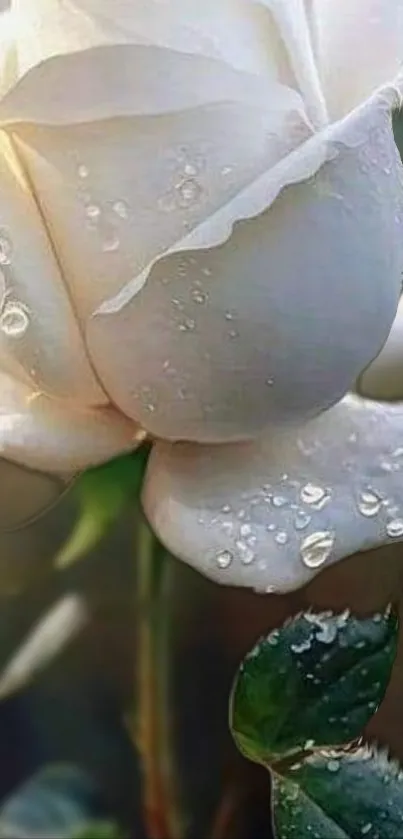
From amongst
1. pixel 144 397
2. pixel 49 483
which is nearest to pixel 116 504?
pixel 49 483

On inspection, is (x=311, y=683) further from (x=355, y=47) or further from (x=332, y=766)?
(x=355, y=47)

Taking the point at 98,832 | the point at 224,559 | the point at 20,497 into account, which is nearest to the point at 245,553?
the point at 224,559

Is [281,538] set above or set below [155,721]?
above

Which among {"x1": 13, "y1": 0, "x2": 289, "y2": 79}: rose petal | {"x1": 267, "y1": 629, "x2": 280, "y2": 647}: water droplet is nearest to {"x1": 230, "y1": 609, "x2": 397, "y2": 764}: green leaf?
{"x1": 267, "y1": 629, "x2": 280, "y2": 647}: water droplet

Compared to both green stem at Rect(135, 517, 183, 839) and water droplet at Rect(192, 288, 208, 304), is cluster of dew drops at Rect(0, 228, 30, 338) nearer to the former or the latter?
water droplet at Rect(192, 288, 208, 304)

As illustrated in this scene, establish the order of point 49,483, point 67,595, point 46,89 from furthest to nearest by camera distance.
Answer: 1. point 67,595
2. point 49,483
3. point 46,89

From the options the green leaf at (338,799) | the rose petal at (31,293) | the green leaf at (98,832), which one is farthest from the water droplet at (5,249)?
the green leaf at (98,832)

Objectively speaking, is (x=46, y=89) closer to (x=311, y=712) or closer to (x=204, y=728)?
(x=311, y=712)
